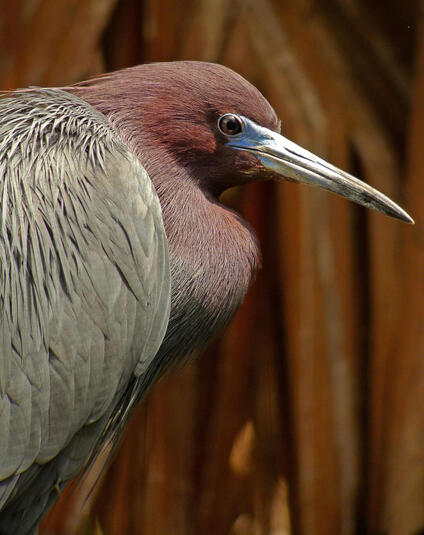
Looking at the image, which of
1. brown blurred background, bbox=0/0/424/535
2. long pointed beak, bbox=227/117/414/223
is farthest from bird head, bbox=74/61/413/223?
brown blurred background, bbox=0/0/424/535

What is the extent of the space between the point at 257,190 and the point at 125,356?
3.85 ft

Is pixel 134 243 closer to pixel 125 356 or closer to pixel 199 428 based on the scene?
pixel 125 356

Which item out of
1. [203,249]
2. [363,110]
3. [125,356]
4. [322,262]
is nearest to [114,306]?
[125,356]

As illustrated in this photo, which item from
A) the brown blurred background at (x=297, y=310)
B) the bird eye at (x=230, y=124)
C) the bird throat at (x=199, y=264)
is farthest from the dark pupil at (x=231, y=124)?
the brown blurred background at (x=297, y=310)

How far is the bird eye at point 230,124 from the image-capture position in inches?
64.2

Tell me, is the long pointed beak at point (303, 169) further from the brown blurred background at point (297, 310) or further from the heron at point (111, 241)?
the brown blurred background at point (297, 310)

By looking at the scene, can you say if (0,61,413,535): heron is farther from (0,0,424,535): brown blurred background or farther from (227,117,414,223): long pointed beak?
(0,0,424,535): brown blurred background

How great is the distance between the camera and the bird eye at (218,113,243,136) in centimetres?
163

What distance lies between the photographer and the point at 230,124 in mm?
1640

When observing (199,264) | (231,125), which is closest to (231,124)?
(231,125)

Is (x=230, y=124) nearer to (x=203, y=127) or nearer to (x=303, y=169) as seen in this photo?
(x=203, y=127)

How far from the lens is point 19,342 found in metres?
1.44

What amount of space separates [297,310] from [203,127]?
102 cm

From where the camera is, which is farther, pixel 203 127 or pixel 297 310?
pixel 297 310
